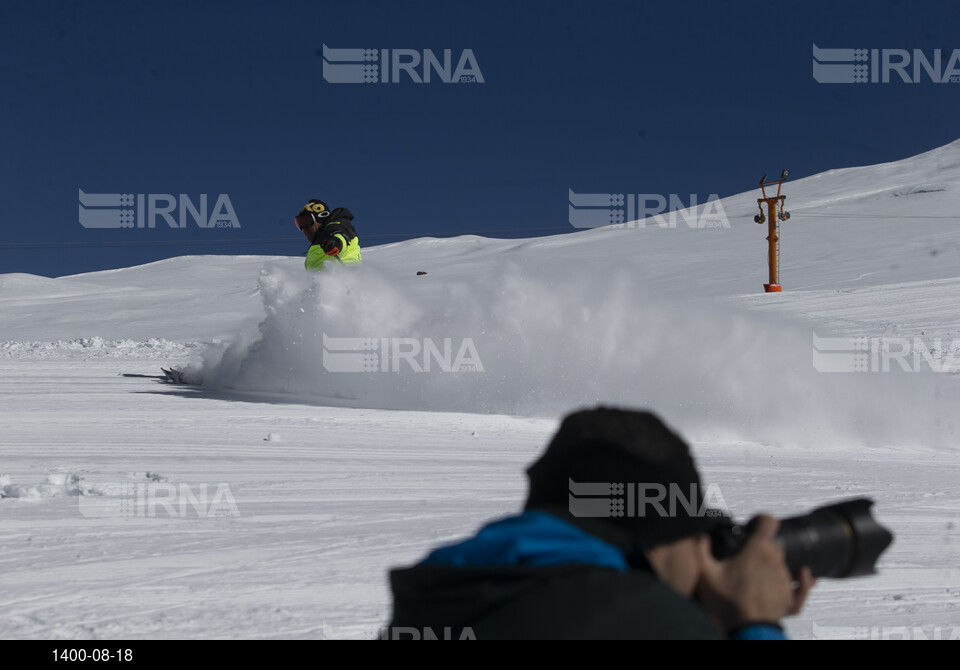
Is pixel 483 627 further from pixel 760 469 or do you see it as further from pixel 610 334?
pixel 610 334

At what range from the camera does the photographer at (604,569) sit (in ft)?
3.18

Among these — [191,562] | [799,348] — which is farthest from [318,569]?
[799,348]

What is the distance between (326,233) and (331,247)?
0.19 meters

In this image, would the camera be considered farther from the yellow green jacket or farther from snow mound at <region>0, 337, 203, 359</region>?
snow mound at <region>0, 337, 203, 359</region>

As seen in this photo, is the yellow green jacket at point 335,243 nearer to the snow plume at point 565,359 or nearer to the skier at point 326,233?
the skier at point 326,233

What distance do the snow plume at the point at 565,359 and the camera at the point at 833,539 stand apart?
199 inches

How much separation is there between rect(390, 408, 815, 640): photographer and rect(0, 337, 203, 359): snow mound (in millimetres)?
13733

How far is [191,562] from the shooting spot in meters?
3.11

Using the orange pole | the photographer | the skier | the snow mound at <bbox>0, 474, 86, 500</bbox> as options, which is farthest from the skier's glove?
the orange pole

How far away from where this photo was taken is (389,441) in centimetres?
576

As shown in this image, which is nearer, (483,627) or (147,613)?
(483,627)

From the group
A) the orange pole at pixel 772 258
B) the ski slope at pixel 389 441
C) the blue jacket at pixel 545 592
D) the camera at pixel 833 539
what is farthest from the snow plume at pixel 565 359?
the orange pole at pixel 772 258

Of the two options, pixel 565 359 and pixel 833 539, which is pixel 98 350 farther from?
pixel 833 539
